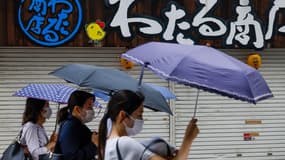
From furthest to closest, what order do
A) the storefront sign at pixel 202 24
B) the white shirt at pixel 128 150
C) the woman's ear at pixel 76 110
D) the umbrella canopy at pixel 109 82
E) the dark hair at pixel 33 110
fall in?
the storefront sign at pixel 202 24 → the dark hair at pixel 33 110 → the woman's ear at pixel 76 110 → the umbrella canopy at pixel 109 82 → the white shirt at pixel 128 150

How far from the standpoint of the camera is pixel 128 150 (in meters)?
3.05

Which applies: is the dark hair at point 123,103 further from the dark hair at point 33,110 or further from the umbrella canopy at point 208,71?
the dark hair at point 33,110

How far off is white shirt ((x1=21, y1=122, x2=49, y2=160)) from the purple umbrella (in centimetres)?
215

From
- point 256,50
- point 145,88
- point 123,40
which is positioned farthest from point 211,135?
point 145,88

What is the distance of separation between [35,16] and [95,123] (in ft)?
6.92

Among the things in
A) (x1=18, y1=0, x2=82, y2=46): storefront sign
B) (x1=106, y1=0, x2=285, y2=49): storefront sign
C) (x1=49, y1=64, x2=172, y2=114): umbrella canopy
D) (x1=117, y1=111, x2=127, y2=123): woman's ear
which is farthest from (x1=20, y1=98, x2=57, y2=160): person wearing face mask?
(x1=106, y1=0, x2=285, y2=49): storefront sign

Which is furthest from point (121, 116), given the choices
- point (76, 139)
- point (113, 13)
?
point (113, 13)

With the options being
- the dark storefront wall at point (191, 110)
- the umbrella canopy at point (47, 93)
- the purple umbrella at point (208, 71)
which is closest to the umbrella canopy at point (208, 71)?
the purple umbrella at point (208, 71)

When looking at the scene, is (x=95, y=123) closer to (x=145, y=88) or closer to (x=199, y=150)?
(x=199, y=150)

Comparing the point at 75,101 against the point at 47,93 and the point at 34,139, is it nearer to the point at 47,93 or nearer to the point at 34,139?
the point at 34,139

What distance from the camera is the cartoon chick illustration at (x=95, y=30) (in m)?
9.33

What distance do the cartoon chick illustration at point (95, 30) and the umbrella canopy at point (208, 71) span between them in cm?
573

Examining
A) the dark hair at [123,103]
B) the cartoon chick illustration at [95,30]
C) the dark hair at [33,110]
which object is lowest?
the dark hair at [33,110]

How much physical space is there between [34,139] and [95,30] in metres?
4.12
